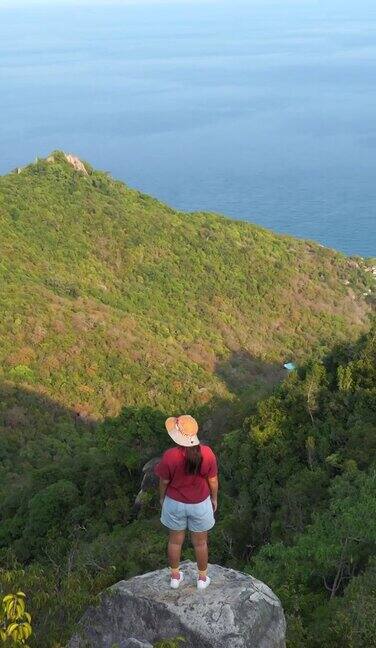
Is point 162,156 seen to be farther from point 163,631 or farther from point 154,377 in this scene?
point 163,631

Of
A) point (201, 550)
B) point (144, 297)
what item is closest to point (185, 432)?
point (201, 550)

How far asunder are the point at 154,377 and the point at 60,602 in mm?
40234

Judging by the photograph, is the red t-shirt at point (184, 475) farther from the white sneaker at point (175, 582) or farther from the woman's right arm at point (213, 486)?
the white sneaker at point (175, 582)

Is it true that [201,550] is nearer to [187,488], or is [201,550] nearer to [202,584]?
[202,584]

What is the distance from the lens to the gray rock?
7223mm

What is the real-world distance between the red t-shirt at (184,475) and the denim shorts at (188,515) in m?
0.08

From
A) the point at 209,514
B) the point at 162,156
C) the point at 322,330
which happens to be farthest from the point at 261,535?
the point at 162,156

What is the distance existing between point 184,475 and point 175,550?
1014 millimetres

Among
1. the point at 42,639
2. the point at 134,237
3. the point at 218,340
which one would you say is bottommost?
the point at 42,639

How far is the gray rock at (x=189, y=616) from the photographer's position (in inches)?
284

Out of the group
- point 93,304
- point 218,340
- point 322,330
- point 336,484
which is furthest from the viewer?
point 322,330

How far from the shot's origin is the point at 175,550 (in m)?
7.94

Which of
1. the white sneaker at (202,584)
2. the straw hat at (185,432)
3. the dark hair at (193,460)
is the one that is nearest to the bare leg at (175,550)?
the white sneaker at (202,584)

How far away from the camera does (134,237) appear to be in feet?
235
